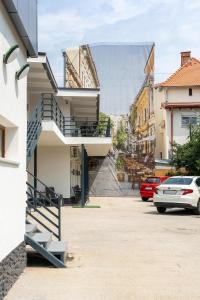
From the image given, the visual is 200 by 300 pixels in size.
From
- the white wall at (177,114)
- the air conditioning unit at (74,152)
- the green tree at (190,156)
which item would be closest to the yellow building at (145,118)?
the white wall at (177,114)

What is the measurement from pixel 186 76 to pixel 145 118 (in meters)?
8.09

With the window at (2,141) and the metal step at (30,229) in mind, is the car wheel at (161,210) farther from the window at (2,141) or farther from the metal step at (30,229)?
the window at (2,141)

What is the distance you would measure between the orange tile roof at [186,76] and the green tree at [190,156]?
42.0 feet

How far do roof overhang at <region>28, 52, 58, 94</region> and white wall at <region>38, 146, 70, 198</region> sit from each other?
454cm

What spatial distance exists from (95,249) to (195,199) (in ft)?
33.3

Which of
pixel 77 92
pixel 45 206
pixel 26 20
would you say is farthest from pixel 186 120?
pixel 26 20

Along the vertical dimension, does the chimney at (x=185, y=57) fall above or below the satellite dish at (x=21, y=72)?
above

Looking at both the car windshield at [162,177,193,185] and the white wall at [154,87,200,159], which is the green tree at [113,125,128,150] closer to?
the white wall at [154,87,200,159]

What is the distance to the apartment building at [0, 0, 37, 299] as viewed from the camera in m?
6.96

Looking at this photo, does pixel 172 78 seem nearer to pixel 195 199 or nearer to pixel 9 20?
pixel 195 199

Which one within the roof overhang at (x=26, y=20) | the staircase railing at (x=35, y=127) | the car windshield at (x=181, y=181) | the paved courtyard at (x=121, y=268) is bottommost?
the paved courtyard at (x=121, y=268)

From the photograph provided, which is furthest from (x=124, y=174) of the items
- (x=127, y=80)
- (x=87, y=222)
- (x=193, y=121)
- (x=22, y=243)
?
(x=22, y=243)

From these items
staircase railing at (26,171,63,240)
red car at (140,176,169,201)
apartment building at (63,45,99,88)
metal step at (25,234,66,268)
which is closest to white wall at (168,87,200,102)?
apartment building at (63,45,99,88)

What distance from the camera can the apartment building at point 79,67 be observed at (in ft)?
131
